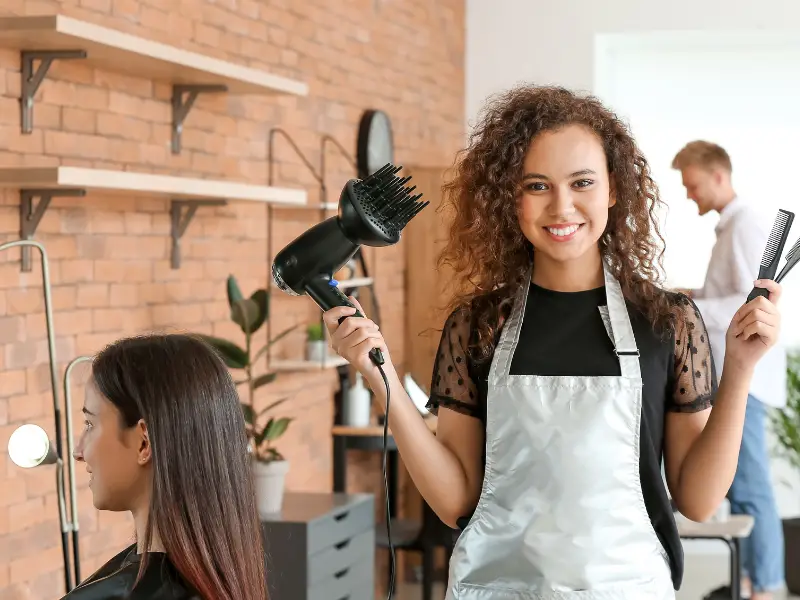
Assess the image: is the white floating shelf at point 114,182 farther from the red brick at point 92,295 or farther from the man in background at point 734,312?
the man in background at point 734,312

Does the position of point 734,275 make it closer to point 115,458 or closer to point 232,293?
point 232,293

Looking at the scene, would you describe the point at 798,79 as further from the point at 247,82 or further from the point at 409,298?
the point at 247,82

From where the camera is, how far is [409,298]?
556cm

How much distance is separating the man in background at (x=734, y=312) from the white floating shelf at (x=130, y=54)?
70.0 inches

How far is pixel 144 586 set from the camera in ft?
4.70

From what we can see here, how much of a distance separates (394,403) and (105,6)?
1799 millimetres

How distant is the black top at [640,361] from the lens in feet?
5.93

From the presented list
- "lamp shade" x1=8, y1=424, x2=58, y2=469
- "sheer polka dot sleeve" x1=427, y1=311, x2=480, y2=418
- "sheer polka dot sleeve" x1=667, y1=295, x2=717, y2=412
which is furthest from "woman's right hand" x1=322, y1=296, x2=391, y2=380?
"lamp shade" x1=8, y1=424, x2=58, y2=469

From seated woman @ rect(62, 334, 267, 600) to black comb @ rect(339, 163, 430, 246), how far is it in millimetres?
298

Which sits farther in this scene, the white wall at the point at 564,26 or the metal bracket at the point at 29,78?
the white wall at the point at 564,26

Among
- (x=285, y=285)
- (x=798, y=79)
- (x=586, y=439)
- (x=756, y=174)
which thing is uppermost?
(x=798, y=79)

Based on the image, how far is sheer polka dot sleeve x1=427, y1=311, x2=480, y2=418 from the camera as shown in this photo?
6.17 feet

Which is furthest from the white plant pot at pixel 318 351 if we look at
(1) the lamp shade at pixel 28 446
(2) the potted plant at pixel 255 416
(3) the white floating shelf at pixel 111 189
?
(1) the lamp shade at pixel 28 446

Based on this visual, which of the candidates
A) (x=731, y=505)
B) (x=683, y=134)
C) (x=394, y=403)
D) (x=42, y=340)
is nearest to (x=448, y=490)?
(x=394, y=403)
